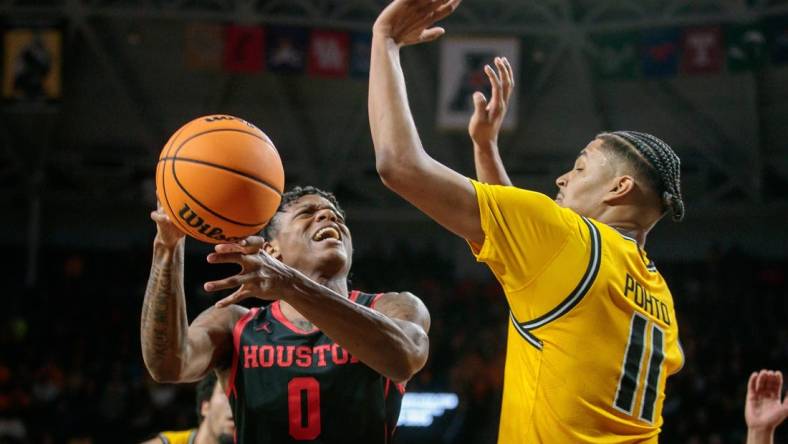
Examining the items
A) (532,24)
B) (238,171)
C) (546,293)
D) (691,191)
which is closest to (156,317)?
(238,171)

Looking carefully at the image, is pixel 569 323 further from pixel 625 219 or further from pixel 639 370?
pixel 625 219

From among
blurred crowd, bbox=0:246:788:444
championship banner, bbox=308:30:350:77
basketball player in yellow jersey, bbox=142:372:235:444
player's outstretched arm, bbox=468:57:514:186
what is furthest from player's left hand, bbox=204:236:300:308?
championship banner, bbox=308:30:350:77

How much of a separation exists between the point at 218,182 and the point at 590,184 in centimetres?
127

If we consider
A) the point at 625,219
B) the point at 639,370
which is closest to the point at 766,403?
the point at 639,370

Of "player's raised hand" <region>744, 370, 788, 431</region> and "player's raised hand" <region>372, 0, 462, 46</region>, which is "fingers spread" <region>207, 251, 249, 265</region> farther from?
"player's raised hand" <region>744, 370, 788, 431</region>

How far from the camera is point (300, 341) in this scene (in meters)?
3.60

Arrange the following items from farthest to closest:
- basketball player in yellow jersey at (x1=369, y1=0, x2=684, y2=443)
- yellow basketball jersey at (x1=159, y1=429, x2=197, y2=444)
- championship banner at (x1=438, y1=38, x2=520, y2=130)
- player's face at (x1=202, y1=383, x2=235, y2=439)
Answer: championship banner at (x1=438, y1=38, x2=520, y2=130) < yellow basketball jersey at (x1=159, y1=429, x2=197, y2=444) < player's face at (x1=202, y1=383, x2=235, y2=439) < basketball player in yellow jersey at (x1=369, y1=0, x2=684, y2=443)

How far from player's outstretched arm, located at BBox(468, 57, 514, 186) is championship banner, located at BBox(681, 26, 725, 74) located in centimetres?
1122

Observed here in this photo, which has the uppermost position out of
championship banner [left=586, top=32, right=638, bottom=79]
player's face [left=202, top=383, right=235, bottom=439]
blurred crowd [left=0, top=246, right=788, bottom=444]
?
championship banner [left=586, top=32, right=638, bottom=79]

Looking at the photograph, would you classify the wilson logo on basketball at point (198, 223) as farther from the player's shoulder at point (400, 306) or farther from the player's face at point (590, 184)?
the player's face at point (590, 184)

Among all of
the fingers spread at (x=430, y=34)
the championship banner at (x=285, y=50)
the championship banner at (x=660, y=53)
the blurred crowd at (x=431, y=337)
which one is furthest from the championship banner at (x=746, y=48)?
the fingers spread at (x=430, y=34)

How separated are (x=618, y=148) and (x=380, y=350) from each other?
109cm

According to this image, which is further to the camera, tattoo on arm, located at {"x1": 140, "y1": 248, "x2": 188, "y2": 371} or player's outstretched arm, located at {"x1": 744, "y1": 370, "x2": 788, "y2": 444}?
player's outstretched arm, located at {"x1": 744, "y1": 370, "x2": 788, "y2": 444}

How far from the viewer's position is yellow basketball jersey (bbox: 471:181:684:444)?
277cm
